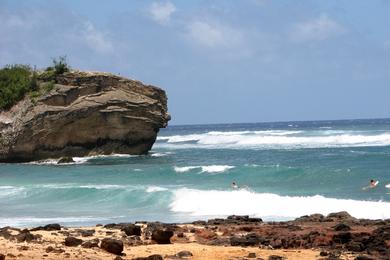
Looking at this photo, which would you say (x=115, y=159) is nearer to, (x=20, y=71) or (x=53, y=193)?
(x=20, y=71)

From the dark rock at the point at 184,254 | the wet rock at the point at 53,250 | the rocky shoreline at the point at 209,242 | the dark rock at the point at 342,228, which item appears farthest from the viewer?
the dark rock at the point at 342,228

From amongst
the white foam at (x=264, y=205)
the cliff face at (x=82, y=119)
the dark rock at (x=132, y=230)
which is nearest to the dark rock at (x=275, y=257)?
the dark rock at (x=132, y=230)

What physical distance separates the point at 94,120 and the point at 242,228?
30.6 meters

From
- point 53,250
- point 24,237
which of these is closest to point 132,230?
point 24,237

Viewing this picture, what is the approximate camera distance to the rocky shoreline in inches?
495

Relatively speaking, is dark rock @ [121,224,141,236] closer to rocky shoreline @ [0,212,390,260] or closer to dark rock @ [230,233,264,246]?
rocky shoreline @ [0,212,390,260]

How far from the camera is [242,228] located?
16266 millimetres

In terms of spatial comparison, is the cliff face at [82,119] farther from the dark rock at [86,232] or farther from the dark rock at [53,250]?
the dark rock at [53,250]

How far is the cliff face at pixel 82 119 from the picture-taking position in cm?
4500

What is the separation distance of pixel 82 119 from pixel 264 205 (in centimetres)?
2280

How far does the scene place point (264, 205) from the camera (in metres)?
25.0

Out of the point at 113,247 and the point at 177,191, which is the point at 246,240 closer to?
the point at 113,247

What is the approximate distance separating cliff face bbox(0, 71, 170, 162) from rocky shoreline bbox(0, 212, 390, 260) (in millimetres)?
28920

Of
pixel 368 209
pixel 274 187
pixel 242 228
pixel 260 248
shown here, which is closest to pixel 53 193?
pixel 274 187
